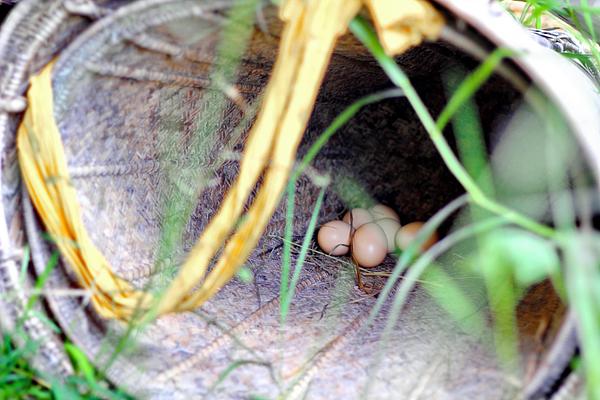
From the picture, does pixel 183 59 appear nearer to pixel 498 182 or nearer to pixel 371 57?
pixel 371 57

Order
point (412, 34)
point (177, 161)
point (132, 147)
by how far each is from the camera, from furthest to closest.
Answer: point (177, 161), point (132, 147), point (412, 34)

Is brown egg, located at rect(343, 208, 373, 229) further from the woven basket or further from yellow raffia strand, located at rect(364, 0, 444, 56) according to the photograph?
yellow raffia strand, located at rect(364, 0, 444, 56)

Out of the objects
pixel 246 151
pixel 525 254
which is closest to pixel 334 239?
pixel 246 151

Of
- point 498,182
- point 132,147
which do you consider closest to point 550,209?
point 498,182

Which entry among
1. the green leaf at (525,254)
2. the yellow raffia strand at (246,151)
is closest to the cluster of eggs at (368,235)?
the yellow raffia strand at (246,151)

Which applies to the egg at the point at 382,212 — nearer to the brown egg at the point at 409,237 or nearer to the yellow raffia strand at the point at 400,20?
the brown egg at the point at 409,237

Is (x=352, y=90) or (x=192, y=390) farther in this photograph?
(x=352, y=90)
